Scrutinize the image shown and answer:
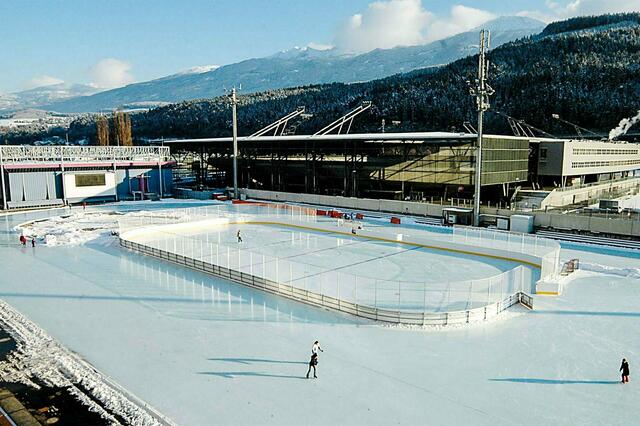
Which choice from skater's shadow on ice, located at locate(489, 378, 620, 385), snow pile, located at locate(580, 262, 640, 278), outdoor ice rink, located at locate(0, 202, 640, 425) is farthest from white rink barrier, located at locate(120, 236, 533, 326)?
snow pile, located at locate(580, 262, 640, 278)

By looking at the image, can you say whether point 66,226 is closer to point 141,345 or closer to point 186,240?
point 186,240

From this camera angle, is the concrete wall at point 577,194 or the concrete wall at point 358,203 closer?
the concrete wall at point 358,203

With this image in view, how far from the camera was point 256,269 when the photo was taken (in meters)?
20.5

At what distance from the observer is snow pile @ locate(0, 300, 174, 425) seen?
34.0 ft

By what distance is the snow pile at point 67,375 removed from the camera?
10.4 metres

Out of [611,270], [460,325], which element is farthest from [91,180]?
[611,270]

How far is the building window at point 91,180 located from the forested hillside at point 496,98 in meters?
75.7

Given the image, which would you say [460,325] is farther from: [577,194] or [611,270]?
[577,194]

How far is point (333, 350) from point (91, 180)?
42.2 metres

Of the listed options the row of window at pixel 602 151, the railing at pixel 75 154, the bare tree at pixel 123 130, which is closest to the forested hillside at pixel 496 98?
the row of window at pixel 602 151

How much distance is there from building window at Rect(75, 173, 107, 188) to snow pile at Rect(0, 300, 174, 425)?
35162 mm

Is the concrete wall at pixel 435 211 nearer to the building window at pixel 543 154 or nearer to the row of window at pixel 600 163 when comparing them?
the building window at pixel 543 154

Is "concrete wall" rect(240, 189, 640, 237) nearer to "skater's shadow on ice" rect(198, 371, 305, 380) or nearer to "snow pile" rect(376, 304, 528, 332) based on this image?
"snow pile" rect(376, 304, 528, 332)

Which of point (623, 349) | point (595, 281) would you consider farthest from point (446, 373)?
point (595, 281)
